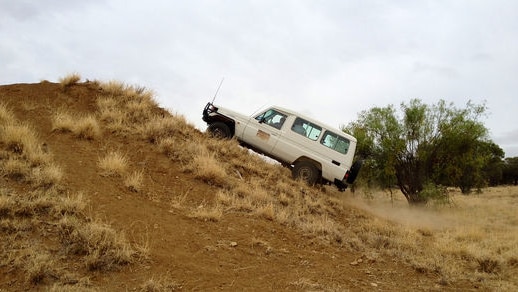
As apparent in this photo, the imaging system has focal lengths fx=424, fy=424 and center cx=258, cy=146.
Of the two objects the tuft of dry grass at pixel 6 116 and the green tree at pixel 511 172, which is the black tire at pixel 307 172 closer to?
the tuft of dry grass at pixel 6 116

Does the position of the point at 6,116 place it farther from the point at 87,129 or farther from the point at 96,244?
the point at 96,244

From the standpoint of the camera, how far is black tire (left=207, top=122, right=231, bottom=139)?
45.0 ft

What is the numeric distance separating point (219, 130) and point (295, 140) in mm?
2491

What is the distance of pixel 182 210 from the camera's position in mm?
8219

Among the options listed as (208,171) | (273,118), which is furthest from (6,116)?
(273,118)

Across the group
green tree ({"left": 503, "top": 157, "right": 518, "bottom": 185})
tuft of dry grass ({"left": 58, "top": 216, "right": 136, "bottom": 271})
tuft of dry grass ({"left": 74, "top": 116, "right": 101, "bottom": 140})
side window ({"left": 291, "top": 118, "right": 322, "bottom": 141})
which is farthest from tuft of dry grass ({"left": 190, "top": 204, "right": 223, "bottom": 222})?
green tree ({"left": 503, "top": 157, "right": 518, "bottom": 185})

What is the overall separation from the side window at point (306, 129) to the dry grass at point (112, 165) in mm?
6157

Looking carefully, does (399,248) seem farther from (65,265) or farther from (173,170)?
(65,265)

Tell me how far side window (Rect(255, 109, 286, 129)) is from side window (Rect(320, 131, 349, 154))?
1461mm

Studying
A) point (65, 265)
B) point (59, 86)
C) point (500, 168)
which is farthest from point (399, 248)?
point (500, 168)

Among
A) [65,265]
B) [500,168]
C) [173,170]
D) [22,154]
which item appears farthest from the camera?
[500,168]

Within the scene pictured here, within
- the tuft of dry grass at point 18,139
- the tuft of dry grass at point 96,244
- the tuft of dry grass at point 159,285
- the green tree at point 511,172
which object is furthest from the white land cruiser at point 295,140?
the green tree at point 511,172

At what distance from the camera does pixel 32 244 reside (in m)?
5.65

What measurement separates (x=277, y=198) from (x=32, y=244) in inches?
246
